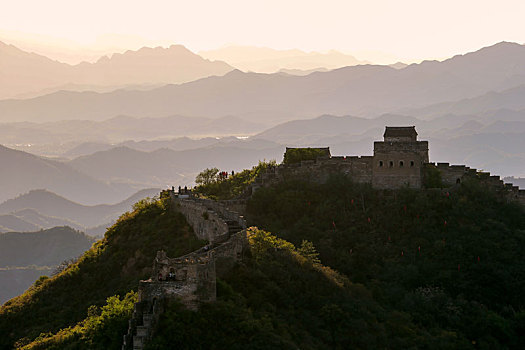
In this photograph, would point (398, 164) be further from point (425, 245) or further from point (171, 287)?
point (171, 287)

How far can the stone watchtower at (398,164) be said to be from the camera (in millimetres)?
77750

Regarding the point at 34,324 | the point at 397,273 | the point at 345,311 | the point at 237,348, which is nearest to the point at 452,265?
the point at 397,273

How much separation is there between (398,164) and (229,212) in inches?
1078

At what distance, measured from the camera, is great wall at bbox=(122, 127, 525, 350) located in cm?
3900

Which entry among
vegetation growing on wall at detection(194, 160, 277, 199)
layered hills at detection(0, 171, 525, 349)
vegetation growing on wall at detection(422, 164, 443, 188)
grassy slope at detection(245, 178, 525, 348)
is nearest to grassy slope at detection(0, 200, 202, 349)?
layered hills at detection(0, 171, 525, 349)

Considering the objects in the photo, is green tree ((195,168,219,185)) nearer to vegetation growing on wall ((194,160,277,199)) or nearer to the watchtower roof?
vegetation growing on wall ((194,160,277,199))

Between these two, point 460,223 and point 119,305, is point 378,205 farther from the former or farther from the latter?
point 119,305

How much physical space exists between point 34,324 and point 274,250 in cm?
2298

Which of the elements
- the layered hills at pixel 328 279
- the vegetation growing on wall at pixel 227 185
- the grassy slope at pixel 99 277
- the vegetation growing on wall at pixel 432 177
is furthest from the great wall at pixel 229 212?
the vegetation growing on wall at pixel 227 185

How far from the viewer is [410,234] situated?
72438 mm

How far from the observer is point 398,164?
78188mm

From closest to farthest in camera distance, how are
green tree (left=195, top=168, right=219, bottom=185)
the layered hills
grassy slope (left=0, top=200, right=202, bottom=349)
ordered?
1. the layered hills
2. grassy slope (left=0, top=200, right=202, bottom=349)
3. green tree (left=195, top=168, right=219, bottom=185)

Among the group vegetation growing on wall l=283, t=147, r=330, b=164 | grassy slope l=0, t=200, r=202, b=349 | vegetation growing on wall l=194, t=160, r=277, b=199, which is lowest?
grassy slope l=0, t=200, r=202, b=349

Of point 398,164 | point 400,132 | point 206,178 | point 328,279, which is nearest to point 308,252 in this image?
point 328,279
